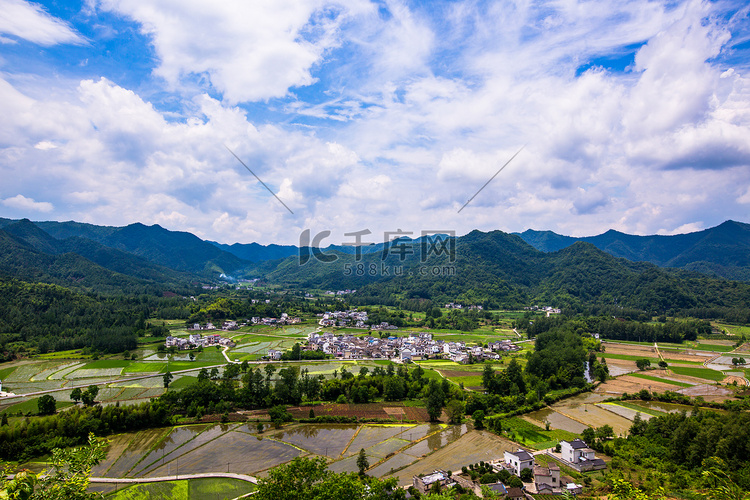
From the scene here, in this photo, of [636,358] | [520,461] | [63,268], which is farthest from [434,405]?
[63,268]

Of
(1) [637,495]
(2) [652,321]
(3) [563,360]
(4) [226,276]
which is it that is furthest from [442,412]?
(4) [226,276]

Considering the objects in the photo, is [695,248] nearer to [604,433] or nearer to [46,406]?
[604,433]

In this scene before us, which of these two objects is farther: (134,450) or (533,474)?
(134,450)

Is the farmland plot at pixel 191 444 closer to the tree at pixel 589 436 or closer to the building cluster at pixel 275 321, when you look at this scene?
the tree at pixel 589 436

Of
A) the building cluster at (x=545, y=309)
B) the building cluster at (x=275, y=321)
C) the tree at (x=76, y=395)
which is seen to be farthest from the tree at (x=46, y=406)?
the building cluster at (x=545, y=309)

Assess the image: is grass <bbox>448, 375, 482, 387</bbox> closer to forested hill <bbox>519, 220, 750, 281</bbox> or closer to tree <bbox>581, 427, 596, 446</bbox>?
tree <bbox>581, 427, 596, 446</bbox>

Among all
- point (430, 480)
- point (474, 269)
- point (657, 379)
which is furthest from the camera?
point (474, 269)

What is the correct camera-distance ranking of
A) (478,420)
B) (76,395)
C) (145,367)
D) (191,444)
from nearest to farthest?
(191,444) → (478,420) → (76,395) → (145,367)
